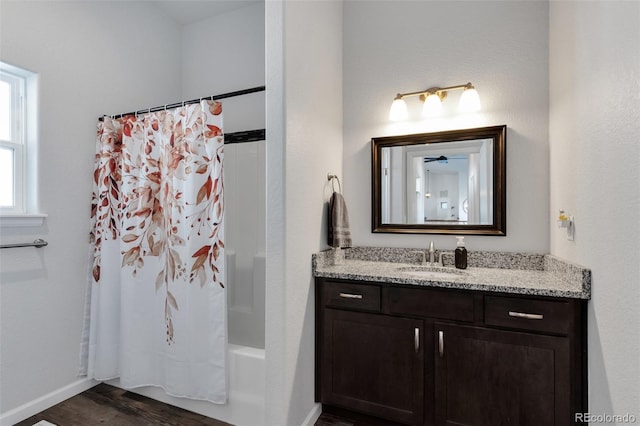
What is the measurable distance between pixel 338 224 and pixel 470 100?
3.83 ft

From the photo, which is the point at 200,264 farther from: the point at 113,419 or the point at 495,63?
the point at 495,63

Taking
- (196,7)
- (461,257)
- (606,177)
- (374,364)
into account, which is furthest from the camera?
(196,7)

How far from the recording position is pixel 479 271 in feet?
6.46

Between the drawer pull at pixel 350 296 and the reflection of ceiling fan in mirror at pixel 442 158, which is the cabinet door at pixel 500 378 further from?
the reflection of ceiling fan in mirror at pixel 442 158

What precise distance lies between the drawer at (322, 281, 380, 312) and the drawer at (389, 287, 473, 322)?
0.10m

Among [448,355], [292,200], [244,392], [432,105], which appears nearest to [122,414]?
[244,392]

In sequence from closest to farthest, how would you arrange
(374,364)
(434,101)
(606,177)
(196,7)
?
(606,177) < (374,364) < (434,101) < (196,7)

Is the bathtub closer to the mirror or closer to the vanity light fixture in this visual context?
the mirror

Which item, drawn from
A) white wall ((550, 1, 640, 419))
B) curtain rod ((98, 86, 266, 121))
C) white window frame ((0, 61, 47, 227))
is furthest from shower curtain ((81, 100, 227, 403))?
white wall ((550, 1, 640, 419))

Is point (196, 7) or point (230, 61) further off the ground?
point (196, 7)

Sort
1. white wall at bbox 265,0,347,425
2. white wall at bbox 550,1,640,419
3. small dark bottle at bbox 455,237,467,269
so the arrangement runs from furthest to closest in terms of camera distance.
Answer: small dark bottle at bbox 455,237,467,269 < white wall at bbox 265,0,347,425 < white wall at bbox 550,1,640,419

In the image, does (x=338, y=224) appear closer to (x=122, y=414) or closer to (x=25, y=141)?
(x=122, y=414)

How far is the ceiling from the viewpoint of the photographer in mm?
2783

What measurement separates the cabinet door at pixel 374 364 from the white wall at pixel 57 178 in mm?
1760
